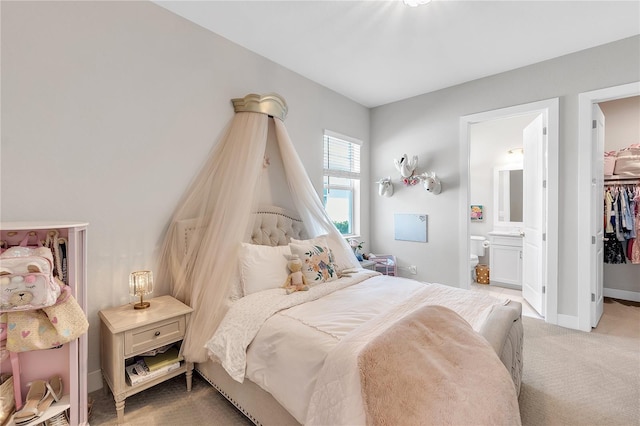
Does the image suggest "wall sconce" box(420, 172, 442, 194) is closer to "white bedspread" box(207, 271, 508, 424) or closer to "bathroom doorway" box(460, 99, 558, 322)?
"bathroom doorway" box(460, 99, 558, 322)

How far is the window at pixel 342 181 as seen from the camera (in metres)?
4.00

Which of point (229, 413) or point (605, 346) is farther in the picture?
point (605, 346)

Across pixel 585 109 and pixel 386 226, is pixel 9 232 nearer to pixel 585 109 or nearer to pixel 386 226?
pixel 386 226

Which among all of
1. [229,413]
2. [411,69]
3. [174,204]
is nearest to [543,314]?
[411,69]

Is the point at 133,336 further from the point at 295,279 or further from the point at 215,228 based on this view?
the point at 295,279

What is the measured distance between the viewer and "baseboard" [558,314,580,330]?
3082 millimetres

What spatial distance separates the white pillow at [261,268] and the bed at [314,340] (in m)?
0.03

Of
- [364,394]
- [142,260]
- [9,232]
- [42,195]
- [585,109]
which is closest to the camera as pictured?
[364,394]

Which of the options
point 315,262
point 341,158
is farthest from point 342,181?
point 315,262

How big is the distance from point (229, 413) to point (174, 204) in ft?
5.34

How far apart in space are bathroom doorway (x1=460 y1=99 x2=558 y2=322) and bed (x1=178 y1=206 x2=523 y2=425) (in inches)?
70.4

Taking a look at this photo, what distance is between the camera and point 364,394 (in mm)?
1159

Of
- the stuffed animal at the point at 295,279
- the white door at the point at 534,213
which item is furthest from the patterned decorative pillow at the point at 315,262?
the white door at the point at 534,213

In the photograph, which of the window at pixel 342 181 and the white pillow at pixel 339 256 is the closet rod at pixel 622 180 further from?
the white pillow at pixel 339 256
